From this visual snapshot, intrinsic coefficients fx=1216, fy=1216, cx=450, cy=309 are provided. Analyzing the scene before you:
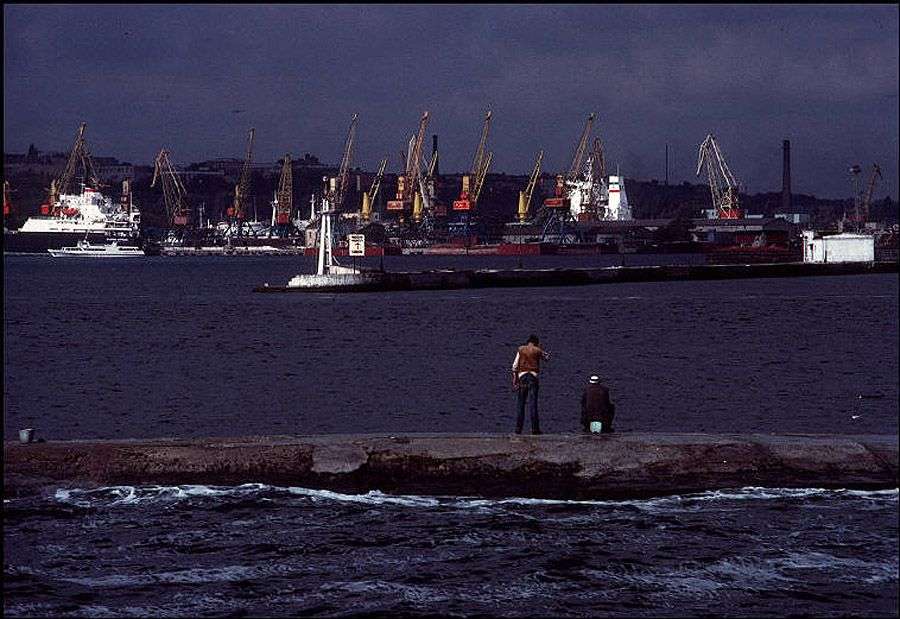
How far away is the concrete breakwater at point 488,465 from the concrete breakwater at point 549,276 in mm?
96878

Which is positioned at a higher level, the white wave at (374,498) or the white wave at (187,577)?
the white wave at (374,498)

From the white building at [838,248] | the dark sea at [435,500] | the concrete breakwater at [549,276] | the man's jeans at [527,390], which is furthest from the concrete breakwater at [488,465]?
the white building at [838,248]

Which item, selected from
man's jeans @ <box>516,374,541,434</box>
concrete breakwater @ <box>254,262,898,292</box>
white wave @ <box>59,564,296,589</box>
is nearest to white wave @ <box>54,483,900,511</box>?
man's jeans @ <box>516,374,541,434</box>

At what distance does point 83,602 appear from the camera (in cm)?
1603

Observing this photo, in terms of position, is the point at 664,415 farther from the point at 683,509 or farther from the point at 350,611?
the point at 350,611

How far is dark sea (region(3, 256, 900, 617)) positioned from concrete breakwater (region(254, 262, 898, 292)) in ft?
85.6

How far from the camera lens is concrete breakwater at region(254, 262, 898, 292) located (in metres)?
123

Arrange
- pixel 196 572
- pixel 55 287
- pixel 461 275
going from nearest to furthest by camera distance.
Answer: pixel 196 572
pixel 461 275
pixel 55 287

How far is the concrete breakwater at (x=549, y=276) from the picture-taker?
12256cm

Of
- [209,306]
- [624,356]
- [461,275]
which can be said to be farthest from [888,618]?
[461,275]

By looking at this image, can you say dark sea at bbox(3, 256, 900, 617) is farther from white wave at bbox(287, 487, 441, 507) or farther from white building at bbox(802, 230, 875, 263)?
white building at bbox(802, 230, 875, 263)

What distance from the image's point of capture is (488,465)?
20.6m

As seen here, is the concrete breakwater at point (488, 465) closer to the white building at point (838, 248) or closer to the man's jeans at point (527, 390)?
the man's jeans at point (527, 390)

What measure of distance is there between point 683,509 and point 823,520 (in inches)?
86.2
